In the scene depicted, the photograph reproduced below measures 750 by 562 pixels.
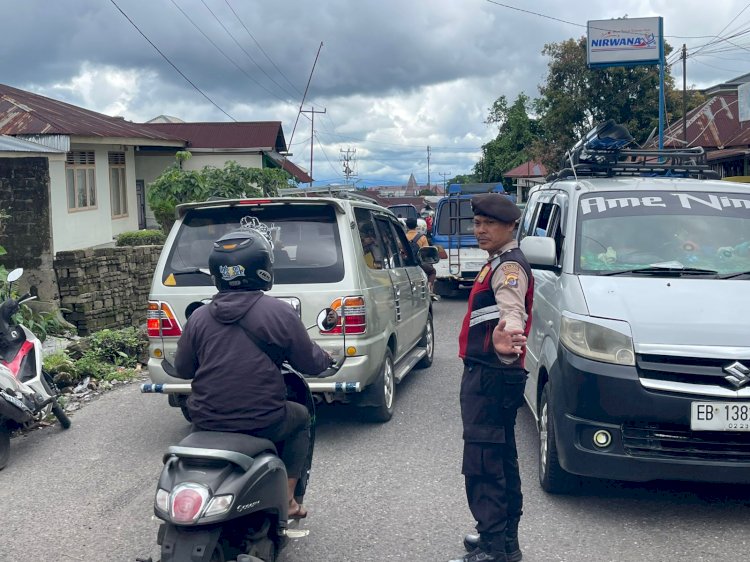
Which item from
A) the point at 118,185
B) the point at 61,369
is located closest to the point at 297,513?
the point at 61,369

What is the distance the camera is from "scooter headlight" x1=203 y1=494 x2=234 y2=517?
3.22m

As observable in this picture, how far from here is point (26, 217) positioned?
10875 millimetres

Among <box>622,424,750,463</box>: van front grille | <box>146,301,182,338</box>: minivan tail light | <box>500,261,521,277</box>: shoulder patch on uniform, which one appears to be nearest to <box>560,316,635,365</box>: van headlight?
<box>622,424,750,463</box>: van front grille

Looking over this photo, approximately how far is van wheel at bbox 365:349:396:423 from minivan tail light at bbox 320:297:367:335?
0.61m

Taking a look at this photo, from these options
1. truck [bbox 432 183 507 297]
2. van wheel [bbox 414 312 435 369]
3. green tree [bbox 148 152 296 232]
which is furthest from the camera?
truck [bbox 432 183 507 297]

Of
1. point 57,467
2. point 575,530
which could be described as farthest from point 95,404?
point 575,530

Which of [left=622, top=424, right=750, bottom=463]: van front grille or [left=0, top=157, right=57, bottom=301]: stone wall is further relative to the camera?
[left=0, top=157, right=57, bottom=301]: stone wall

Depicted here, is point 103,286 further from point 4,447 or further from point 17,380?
point 4,447

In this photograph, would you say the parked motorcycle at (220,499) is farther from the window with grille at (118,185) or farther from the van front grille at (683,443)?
the window with grille at (118,185)

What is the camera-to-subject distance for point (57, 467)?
6.22m

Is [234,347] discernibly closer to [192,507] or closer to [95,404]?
[192,507]

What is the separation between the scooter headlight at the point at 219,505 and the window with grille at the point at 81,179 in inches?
717

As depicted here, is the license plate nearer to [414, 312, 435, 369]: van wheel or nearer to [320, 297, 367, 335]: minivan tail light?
[320, 297, 367, 335]: minivan tail light

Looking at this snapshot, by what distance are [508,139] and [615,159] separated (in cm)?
5754
